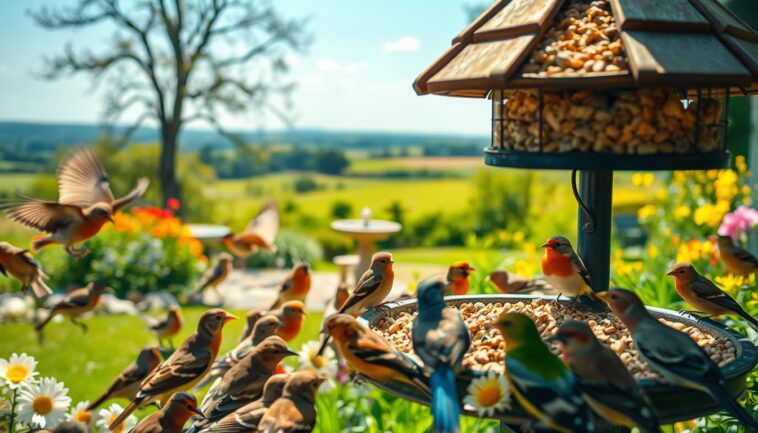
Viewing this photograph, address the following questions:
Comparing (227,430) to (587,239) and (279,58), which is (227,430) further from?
(279,58)

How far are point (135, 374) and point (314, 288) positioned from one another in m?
9.22

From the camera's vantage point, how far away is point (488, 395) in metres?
2.61

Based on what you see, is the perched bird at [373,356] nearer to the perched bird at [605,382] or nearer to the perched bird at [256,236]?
the perched bird at [605,382]

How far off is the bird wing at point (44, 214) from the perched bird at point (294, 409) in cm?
260

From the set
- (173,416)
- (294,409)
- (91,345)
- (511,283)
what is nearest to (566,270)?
(294,409)

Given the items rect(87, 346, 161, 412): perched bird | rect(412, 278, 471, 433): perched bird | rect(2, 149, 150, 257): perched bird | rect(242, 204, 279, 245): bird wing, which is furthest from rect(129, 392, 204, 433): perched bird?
rect(242, 204, 279, 245): bird wing

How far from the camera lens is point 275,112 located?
21.2 m

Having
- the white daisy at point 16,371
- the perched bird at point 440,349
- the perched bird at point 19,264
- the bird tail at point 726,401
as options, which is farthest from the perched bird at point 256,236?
the bird tail at point 726,401

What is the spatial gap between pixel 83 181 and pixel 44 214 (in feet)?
2.69

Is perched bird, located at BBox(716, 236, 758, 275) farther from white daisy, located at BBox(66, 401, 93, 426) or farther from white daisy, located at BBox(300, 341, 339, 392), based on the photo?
white daisy, located at BBox(66, 401, 93, 426)

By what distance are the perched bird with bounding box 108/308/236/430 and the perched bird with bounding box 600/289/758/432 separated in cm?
249

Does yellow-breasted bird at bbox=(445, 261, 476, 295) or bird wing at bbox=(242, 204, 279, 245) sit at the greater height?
yellow-breasted bird at bbox=(445, 261, 476, 295)

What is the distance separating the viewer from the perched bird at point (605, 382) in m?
2.45

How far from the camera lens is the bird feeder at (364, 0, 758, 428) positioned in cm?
266
